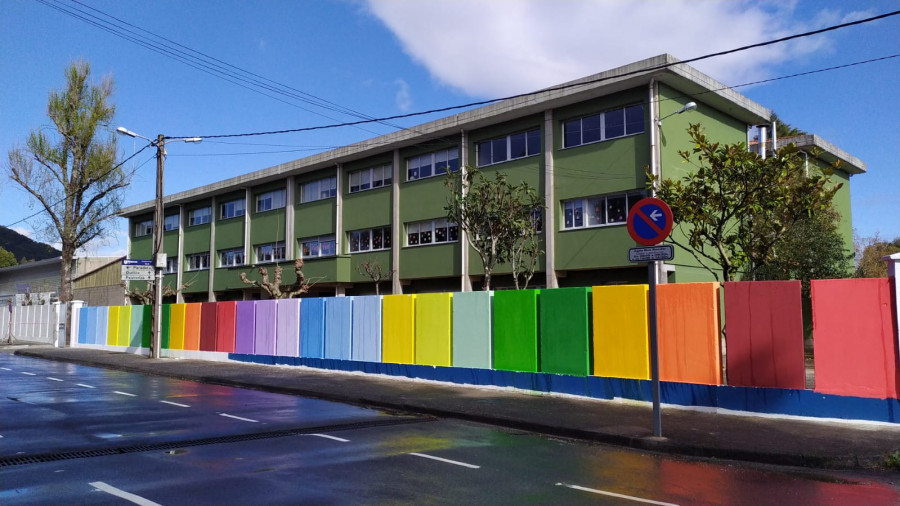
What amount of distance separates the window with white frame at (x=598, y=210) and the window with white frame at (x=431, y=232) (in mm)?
5542

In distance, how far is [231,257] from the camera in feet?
140

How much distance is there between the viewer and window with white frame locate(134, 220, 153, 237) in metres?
51.4

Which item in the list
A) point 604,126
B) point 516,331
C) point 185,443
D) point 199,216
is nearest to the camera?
point 185,443

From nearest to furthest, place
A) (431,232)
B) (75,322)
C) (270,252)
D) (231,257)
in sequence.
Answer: (431,232), (75,322), (270,252), (231,257)

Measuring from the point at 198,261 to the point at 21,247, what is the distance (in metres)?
73.1

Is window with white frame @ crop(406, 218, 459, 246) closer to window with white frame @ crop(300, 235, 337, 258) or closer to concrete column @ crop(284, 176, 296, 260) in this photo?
window with white frame @ crop(300, 235, 337, 258)

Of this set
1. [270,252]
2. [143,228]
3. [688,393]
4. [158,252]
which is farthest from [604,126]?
[143,228]

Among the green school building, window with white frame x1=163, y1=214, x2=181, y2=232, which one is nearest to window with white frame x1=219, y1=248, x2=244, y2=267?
the green school building

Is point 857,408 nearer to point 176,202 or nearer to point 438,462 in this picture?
point 438,462

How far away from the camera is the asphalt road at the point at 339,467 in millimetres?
6270

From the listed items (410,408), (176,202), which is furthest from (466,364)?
(176,202)

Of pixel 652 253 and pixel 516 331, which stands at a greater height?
pixel 652 253

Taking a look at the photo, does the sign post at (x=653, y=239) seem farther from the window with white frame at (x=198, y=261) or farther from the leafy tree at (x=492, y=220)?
the window with white frame at (x=198, y=261)

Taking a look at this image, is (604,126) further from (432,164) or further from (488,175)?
(432,164)
